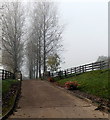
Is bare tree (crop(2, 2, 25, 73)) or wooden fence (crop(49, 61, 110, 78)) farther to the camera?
bare tree (crop(2, 2, 25, 73))

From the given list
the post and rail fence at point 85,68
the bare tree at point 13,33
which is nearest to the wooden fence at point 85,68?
the post and rail fence at point 85,68

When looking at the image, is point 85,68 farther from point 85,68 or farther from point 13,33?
point 13,33

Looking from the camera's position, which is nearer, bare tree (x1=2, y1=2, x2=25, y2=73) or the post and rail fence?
the post and rail fence

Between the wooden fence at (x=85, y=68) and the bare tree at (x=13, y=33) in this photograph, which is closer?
the wooden fence at (x=85, y=68)

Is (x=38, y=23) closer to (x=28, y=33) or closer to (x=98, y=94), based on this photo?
(x=28, y=33)

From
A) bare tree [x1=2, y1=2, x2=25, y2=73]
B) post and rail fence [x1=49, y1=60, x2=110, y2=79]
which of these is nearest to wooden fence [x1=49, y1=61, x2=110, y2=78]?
post and rail fence [x1=49, y1=60, x2=110, y2=79]

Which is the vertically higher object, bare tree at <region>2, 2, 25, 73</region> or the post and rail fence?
bare tree at <region>2, 2, 25, 73</region>

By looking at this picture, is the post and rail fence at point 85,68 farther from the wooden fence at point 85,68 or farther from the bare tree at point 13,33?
the bare tree at point 13,33

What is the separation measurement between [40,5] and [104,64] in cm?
1947

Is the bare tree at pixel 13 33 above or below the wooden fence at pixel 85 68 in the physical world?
above

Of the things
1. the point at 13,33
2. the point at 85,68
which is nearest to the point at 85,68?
the point at 85,68

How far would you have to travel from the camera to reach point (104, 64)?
27.1 m

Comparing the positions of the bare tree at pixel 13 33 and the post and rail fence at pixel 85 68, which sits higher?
the bare tree at pixel 13 33

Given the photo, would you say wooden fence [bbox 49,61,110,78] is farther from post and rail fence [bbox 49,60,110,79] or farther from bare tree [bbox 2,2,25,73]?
bare tree [bbox 2,2,25,73]
